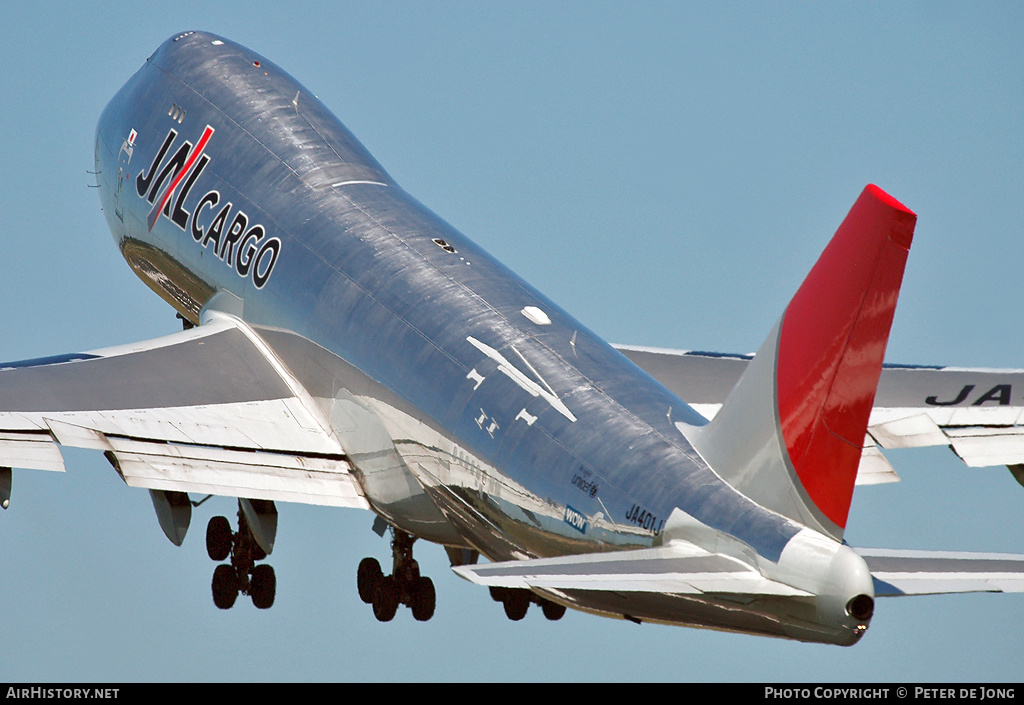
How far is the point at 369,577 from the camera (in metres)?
27.2

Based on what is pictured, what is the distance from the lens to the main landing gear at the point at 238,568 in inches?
1096

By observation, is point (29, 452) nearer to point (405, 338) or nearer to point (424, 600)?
point (405, 338)

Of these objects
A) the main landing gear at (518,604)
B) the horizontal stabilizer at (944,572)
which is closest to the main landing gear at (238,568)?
the main landing gear at (518,604)

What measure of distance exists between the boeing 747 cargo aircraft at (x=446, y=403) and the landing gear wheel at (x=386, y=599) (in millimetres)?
47

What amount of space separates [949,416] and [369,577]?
9344 millimetres

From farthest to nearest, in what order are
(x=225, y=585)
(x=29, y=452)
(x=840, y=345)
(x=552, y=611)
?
(x=552, y=611) → (x=225, y=585) → (x=29, y=452) → (x=840, y=345)

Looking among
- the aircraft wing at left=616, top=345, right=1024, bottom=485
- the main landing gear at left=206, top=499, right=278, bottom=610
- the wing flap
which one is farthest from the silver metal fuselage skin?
the wing flap

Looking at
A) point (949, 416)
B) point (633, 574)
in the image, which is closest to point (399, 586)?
point (949, 416)

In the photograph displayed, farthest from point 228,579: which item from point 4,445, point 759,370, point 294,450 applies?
point 759,370

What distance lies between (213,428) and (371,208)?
15.5 feet

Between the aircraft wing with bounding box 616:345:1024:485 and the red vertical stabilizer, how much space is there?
19.4 ft

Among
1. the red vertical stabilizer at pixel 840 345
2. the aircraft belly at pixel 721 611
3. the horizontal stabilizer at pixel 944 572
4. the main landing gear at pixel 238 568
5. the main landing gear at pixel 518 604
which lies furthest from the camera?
the main landing gear at pixel 518 604

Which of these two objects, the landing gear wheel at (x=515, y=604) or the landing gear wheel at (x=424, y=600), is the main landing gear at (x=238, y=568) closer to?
the landing gear wheel at (x=424, y=600)

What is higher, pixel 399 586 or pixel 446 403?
pixel 446 403
